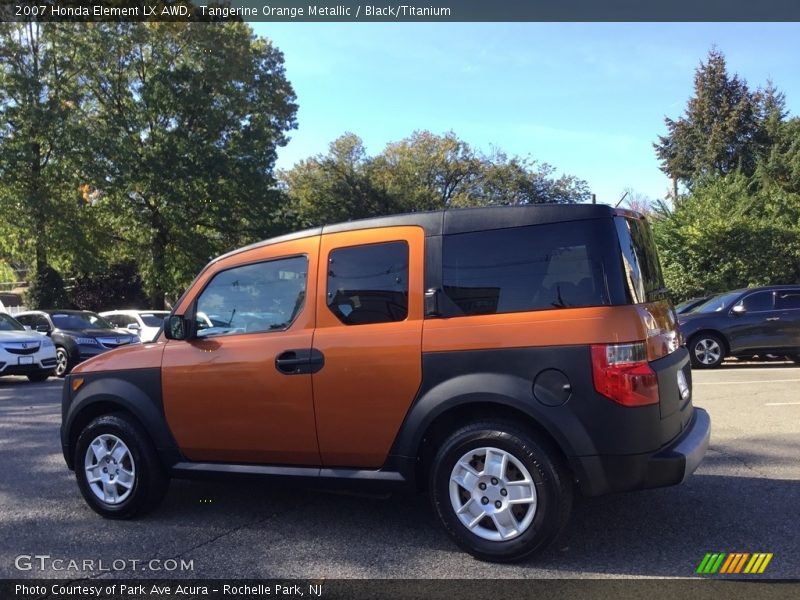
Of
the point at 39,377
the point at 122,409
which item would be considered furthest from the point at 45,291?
the point at 122,409

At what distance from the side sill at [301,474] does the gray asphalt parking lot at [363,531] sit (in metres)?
0.11

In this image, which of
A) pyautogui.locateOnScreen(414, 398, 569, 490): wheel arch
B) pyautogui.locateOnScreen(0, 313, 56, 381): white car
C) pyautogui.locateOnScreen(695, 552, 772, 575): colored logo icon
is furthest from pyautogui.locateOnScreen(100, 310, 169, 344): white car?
pyautogui.locateOnScreen(695, 552, 772, 575): colored logo icon

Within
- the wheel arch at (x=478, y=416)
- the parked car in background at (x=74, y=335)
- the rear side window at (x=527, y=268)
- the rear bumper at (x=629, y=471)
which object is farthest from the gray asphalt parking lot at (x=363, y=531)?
the parked car in background at (x=74, y=335)

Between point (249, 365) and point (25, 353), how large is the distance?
1081cm

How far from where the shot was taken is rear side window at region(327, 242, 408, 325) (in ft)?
13.5

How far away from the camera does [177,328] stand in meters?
4.75

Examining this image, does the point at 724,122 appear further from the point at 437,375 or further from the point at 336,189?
the point at 437,375

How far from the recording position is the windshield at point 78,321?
636 inches

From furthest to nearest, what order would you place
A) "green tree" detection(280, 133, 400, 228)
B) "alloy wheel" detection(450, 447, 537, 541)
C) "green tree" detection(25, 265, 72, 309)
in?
"green tree" detection(280, 133, 400, 228)
"green tree" detection(25, 265, 72, 309)
"alloy wheel" detection(450, 447, 537, 541)

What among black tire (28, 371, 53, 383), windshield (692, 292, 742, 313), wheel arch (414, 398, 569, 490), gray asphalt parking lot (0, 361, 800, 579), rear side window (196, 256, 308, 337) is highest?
rear side window (196, 256, 308, 337)

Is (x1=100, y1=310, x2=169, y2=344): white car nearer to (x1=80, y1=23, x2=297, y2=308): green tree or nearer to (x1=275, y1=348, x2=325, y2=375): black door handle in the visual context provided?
(x1=80, y1=23, x2=297, y2=308): green tree

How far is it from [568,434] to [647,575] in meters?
0.85

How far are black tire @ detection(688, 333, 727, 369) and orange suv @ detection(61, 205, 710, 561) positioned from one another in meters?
9.19

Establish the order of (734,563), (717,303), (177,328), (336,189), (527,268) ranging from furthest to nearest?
(336,189) → (717,303) → (177,328) → (527,268) → (734,563)
